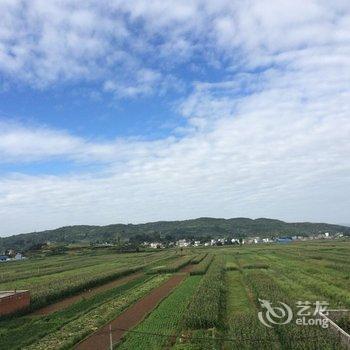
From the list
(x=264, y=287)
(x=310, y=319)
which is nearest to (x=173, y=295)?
(x=264, y=287)

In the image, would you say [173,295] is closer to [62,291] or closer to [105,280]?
[62,291]

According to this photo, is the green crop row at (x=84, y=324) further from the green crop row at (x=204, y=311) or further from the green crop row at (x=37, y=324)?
the green crop row at (x=204, y=311)

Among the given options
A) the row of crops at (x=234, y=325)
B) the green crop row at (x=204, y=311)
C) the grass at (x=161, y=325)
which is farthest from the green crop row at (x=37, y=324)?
the green crop row at (x=204, y=311)

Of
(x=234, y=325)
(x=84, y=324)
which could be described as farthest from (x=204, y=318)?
(x=84, y=324)

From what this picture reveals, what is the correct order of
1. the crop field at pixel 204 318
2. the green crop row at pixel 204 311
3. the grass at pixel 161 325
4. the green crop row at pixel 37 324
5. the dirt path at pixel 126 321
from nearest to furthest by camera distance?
the crop field at pixel 204 318 → the grass at pixel 161 325 → the dirt path at pixel 126 321 → the green crop row at pixel 37 324 → the green crop row at pixel 204 311

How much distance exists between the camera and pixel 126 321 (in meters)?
24.3

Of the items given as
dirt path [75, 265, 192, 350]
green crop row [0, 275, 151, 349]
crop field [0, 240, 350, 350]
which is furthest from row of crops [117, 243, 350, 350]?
green crop row [0, 275, 151, 349]

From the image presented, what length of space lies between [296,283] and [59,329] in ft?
62.2

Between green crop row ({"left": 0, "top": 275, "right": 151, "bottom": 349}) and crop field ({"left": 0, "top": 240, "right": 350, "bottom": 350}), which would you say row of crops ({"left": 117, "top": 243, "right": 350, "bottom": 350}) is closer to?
crop field ({"left": 0, "top": 240, "right": 350, "bottom": 350})

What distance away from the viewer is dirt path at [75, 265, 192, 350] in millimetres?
19625

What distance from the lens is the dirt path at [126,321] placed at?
1962 cm

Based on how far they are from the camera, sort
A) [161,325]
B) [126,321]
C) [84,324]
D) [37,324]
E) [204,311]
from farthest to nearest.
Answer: [37,324]
[126,321]
[84,324]
[204,311]
[161,325]

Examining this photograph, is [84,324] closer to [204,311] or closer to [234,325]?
[204,311]

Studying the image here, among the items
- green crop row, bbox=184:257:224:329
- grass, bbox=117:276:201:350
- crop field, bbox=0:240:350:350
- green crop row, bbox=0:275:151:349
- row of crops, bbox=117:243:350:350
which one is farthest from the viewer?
green crop row, bbox=184:257:224:329
